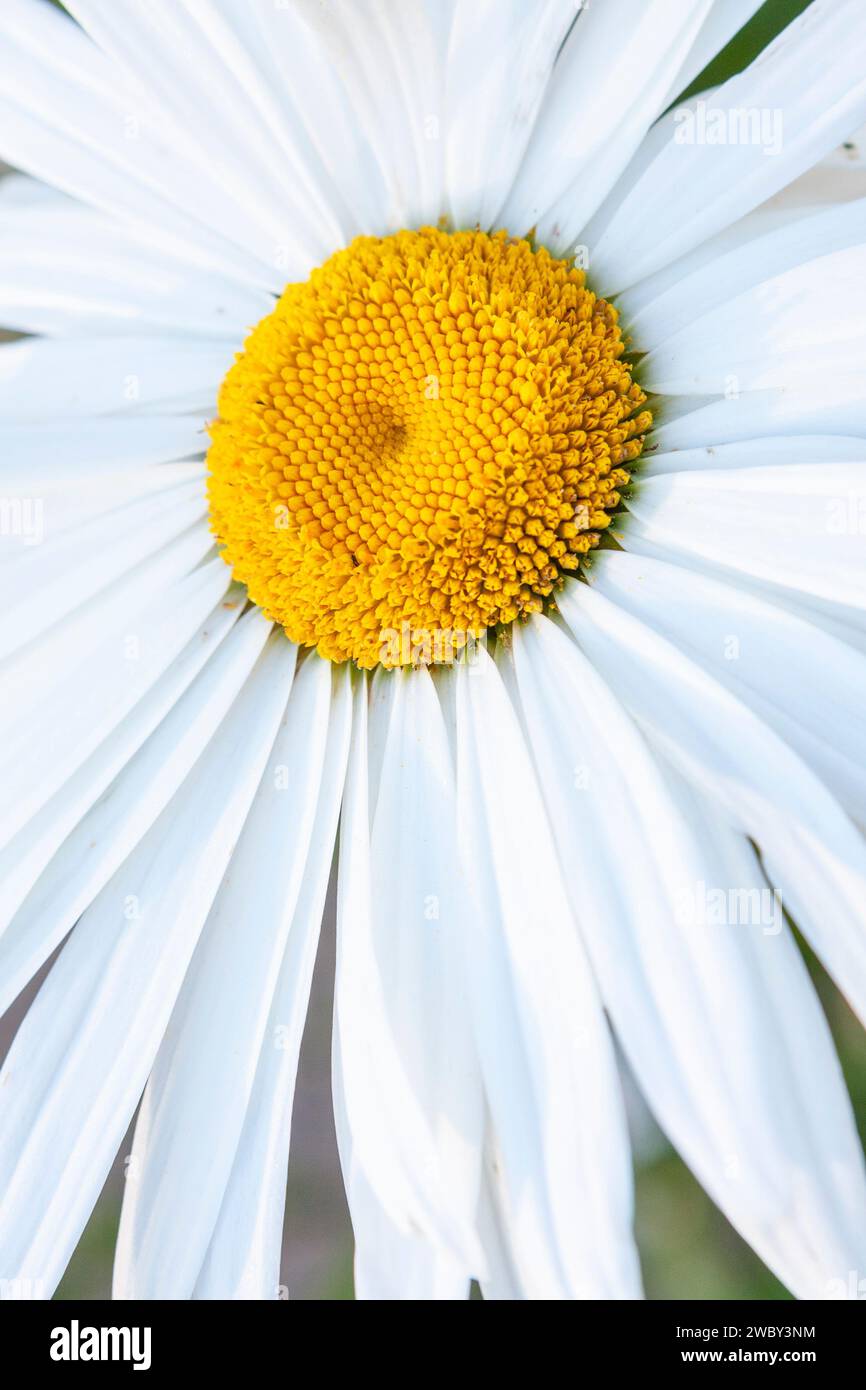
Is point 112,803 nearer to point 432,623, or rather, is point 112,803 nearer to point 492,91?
point 432,623

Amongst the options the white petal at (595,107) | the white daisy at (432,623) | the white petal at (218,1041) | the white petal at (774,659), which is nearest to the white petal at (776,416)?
the white daisy at (432,623)

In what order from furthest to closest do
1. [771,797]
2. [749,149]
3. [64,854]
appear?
1. [64,854]
2. [749,149]
3. [771,797]

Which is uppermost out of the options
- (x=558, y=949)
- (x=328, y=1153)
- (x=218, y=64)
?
(x=218, y=64)

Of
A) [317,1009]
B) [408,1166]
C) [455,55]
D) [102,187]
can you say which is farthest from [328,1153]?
[455,55]

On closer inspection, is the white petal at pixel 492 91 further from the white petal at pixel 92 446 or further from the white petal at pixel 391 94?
the white petal at pixel 92 446

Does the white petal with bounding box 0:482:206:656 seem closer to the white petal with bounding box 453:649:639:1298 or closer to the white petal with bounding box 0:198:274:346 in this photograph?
the white petal with bounding box 0:198:274:346

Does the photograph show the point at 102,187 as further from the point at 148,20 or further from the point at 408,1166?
the point at 408,1166

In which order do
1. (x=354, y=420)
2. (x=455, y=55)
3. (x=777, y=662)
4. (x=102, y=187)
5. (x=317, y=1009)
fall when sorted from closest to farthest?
(x=777, y=662)
(x=455, y=55)
(x=354, y=420)
(x=102, y=187)
(x=317, y=1009)

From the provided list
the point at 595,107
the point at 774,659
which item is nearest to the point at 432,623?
the point at 774,659

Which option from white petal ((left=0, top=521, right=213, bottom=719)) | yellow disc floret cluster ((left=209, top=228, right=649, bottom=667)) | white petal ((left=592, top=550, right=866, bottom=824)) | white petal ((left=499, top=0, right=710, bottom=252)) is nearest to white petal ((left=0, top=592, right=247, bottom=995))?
white petal ((left=0, top=521, right=213, bottom=719))
